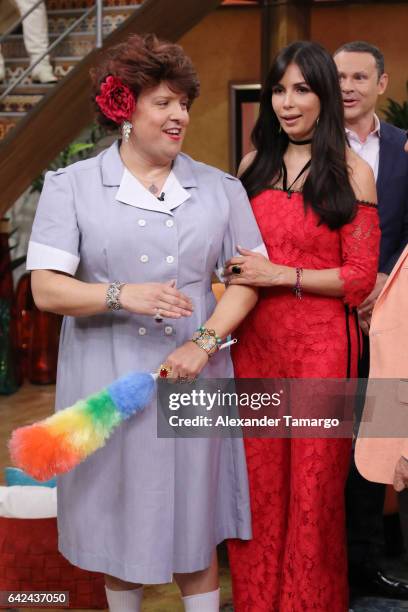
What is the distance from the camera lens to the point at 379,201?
342cm

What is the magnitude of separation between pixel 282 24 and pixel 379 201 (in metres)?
3.76

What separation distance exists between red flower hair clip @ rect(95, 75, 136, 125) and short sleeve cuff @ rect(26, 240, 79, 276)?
0.37 metres

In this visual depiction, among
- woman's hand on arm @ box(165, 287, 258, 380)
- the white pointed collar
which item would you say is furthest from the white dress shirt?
the white pointed collar

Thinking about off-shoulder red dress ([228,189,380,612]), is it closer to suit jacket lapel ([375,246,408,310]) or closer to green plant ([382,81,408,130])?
suit jacket lapel ([375,246,408,310])

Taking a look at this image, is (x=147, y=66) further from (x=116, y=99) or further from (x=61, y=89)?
(x=61, y=89)

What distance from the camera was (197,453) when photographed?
2678mm

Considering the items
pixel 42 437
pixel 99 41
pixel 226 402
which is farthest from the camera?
pixel 99 41

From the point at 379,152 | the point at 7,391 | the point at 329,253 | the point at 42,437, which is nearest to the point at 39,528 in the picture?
the point at 42,437

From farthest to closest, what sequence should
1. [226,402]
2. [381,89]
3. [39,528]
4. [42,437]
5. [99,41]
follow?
[99,41] → [381,89] → [39,528] → [226,402] → [42,437]

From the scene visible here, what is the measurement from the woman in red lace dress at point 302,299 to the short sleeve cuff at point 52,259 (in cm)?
44

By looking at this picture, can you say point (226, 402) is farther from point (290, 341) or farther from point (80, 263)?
point (80, 263)


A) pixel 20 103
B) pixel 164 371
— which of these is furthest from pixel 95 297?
pixel 20 103

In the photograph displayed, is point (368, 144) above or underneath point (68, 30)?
underneath

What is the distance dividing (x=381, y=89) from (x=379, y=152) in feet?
1.27
